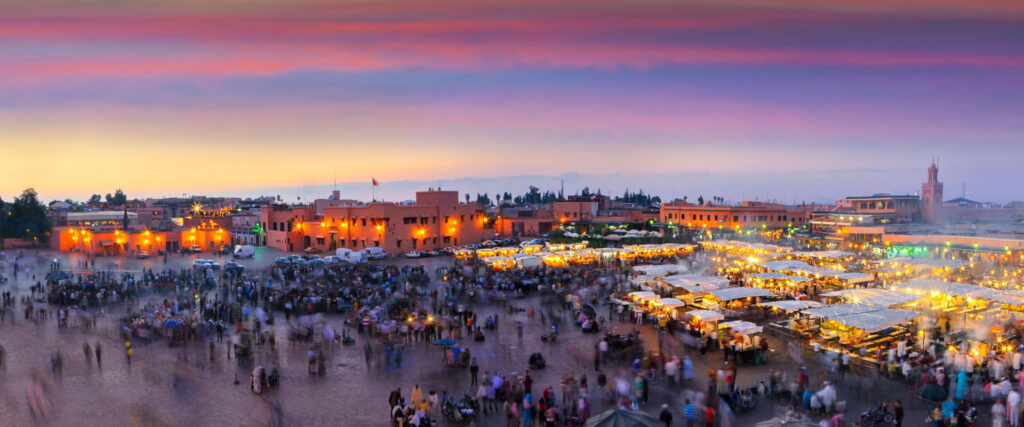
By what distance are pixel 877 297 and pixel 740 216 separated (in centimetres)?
3705

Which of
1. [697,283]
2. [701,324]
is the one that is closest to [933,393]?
[701,324]

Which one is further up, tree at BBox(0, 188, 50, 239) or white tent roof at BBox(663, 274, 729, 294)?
tree at BBox(0, 188, 50, 239)

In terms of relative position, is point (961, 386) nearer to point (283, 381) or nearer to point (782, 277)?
point (782, 277)

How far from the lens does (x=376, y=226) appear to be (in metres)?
38.7

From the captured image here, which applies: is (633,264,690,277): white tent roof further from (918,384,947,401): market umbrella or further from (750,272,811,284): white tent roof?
(918,384,947,401): market umbrella

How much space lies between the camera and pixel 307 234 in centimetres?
4109

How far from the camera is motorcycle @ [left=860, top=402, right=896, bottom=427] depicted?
9.80 metres

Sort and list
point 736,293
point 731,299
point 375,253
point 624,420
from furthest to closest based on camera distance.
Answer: point 375,253
point 736,293
point 731,299
point 624,420

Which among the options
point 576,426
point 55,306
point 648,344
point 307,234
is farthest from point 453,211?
point 576,426

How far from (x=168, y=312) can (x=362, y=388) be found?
9.32 metres

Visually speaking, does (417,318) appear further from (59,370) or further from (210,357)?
(59,370)

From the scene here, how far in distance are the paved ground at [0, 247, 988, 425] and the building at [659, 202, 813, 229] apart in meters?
40.0

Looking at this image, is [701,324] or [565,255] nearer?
[701,324]

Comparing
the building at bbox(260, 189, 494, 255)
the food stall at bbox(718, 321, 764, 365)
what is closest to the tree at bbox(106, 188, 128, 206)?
the building at bbox(260, 189, 494, 255)
